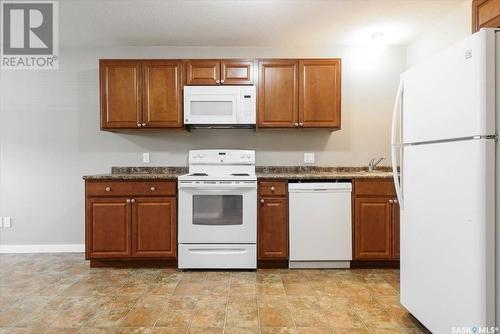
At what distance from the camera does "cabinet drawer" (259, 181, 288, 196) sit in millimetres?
2926

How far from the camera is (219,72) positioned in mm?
3145

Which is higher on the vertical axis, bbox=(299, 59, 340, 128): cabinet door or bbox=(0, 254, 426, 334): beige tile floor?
bbox=(299, 59, 340, 128): cabinet door

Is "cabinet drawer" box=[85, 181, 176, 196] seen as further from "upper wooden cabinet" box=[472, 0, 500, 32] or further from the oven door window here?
"upper wooden cabinet" box=[472, 0, 500, 32]

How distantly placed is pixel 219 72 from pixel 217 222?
1502mm

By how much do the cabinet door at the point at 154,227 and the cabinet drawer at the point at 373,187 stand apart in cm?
174

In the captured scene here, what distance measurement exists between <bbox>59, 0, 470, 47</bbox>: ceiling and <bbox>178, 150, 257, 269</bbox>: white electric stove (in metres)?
1.47

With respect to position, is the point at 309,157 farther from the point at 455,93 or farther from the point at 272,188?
the point at 455,93

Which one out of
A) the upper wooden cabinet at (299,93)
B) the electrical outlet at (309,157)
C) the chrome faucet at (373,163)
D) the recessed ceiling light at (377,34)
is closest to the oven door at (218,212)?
the upper wooden cabinet at (299,93)

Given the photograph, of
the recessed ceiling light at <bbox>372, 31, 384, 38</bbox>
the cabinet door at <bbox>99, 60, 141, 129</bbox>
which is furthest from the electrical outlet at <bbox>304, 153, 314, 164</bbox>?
the cabinet door at <bbox>99, 60, 141, 129</bbox>

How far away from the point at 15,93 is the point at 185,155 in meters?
2.06

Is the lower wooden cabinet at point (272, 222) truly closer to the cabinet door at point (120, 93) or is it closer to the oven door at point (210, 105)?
the oven door at point (210, 105)

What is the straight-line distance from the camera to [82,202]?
3551 millimetres

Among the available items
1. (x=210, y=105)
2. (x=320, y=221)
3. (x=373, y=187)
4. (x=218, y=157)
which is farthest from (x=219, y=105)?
(x=373, y=187)

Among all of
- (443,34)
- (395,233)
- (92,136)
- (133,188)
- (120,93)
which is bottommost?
(395,233)
